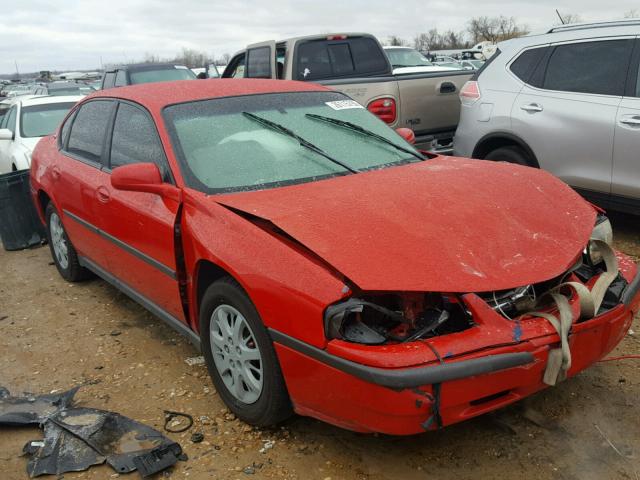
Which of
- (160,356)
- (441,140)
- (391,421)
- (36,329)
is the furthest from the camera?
(441,140)

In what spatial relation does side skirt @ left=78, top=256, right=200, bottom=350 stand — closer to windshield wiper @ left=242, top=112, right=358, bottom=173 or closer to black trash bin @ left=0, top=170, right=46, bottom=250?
windshield wiper @ left=242, top=112, right=358, bottom=173

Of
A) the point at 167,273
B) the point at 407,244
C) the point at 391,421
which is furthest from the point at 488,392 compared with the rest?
the point at 167,273

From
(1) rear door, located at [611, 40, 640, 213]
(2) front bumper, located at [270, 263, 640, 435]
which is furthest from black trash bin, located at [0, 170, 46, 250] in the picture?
(1) rear door, located at [611, 40, 640, 213]

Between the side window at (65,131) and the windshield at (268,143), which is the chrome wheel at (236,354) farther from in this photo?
the side window at (65,131)

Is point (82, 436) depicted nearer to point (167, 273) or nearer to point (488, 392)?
point (167, 273)

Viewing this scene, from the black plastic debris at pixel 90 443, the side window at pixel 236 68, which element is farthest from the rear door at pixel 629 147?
the side window at pixel 236 68

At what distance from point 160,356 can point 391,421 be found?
6.69 ft

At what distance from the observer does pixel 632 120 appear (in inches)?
196

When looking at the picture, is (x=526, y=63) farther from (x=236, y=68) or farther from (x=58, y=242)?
(x=236, y=68)

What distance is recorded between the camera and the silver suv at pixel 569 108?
5.12m

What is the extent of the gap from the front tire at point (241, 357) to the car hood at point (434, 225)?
0.42 m

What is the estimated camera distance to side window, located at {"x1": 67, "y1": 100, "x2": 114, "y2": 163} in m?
4.38

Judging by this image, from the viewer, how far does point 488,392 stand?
2.40m

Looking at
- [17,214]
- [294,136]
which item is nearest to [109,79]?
[17,214]
